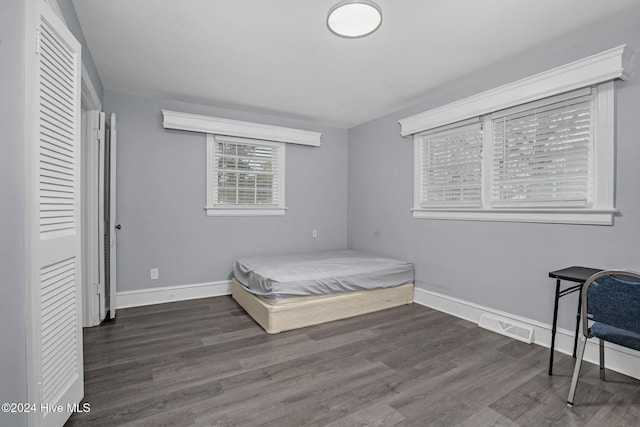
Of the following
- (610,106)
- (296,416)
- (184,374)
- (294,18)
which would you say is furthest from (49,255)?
(610,106)

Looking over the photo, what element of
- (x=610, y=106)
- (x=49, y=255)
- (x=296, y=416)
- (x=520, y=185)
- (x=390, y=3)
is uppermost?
(x=390, y=3)

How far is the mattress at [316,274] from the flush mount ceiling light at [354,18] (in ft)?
6.91

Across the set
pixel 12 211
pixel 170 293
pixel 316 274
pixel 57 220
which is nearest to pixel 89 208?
pixel 170 293

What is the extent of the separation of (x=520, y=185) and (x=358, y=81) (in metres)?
1.82

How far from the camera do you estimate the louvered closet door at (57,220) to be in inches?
54.1

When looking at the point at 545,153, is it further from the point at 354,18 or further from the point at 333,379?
the point at 333,379

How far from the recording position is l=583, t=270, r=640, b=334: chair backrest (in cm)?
160

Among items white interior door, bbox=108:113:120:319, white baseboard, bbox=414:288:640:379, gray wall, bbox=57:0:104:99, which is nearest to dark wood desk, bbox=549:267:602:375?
white baseboard, bbox=414:288:640:379

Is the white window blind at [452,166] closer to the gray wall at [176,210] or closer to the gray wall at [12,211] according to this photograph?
the gray wall at [176,210]

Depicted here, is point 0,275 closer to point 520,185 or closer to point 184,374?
point 184,374

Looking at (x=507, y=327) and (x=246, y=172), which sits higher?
(x=246, y=172)

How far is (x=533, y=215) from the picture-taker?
2.65 meters

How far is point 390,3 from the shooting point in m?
1.95

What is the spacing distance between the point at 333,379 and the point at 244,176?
9.28ft
